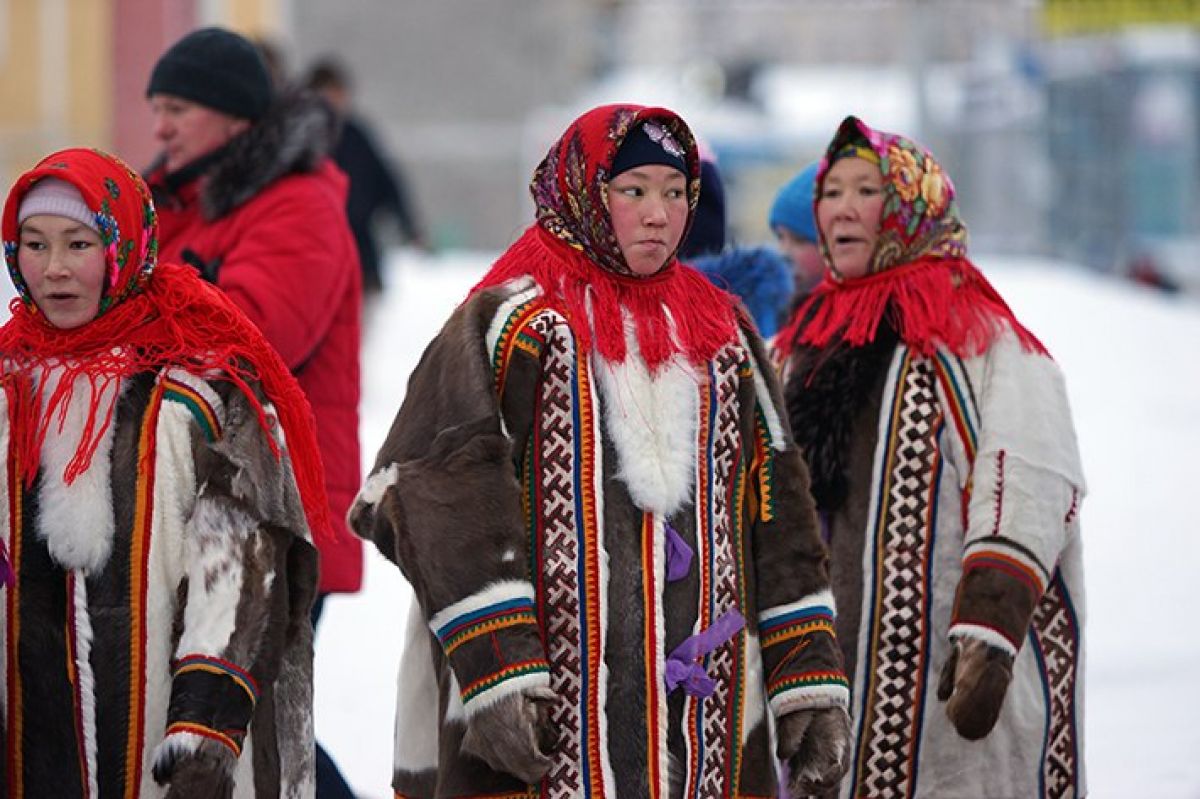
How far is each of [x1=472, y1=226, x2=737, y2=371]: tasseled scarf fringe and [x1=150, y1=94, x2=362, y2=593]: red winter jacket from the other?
92 centimetres

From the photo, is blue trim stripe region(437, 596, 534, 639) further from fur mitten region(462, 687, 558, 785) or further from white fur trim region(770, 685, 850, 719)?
white fur trim region(770, 685, 850, 719)

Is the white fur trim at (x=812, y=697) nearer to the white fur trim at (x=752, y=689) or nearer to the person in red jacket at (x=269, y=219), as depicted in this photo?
the white fur trim at (x=752, y=689)

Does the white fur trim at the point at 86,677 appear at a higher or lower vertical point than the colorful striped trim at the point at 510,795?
higher

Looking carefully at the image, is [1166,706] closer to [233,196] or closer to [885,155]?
[885,155]

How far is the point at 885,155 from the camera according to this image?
4293 mm

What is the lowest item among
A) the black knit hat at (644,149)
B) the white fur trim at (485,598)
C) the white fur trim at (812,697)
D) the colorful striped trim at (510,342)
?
the white fur trim at (812,697)

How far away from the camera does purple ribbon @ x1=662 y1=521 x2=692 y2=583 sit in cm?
327

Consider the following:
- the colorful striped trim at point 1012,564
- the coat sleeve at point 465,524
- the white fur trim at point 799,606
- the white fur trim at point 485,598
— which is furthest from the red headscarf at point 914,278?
the white fur trim at point 485,598

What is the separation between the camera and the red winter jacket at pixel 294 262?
428 centimetres

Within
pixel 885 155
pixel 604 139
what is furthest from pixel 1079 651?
pixel 604 139

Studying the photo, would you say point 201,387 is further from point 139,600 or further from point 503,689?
point 503,689

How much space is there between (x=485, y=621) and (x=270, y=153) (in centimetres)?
163

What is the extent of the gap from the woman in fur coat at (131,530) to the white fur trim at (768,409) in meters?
0.76

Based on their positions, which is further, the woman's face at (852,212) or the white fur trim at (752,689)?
the woman's face at (852,212)
